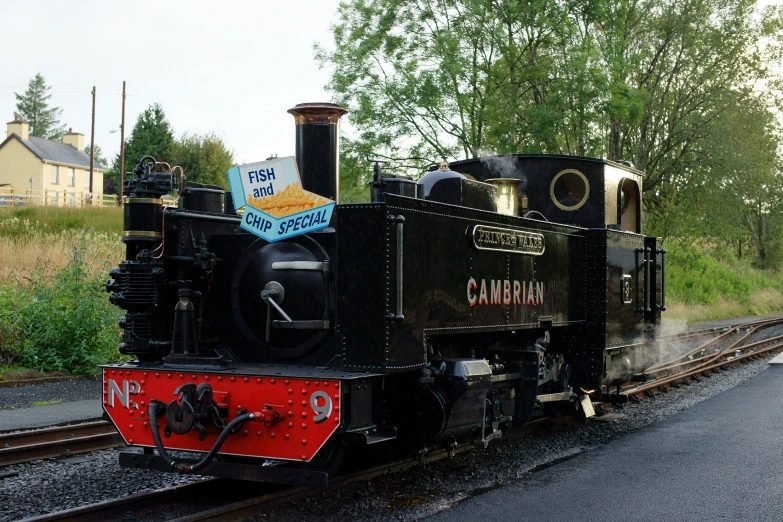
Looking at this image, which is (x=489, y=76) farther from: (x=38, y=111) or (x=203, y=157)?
(x=38, y=111)

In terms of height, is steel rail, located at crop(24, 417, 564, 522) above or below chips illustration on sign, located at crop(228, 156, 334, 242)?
below

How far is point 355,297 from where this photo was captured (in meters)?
5.01

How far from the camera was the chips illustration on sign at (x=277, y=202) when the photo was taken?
5309 millimetres

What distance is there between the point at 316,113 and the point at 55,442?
3.68m

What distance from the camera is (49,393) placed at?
10273mm

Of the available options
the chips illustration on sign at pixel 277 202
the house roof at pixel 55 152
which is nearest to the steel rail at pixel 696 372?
the chips illustration on sign at pixel 277 202

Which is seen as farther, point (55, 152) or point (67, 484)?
point (55, 152)

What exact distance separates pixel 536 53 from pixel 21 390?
1462 centimetres

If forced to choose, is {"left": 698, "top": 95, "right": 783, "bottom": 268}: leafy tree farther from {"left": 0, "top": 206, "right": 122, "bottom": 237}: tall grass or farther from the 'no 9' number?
the 'no 9' number

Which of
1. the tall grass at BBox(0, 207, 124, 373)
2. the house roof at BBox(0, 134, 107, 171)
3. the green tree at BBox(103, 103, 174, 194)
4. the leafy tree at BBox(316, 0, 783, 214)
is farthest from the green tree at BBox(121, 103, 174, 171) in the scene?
the tall grass at BBox(0, 207, 124, 373)

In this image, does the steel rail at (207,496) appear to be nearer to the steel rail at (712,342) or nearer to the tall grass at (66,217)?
the steel rail at (712,342)

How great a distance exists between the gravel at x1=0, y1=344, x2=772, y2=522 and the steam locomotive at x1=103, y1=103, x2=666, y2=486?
0.30 m

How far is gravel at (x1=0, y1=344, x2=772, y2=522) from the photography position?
516 cm

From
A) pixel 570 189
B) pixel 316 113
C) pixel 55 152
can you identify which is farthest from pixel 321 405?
pixel 55 152
